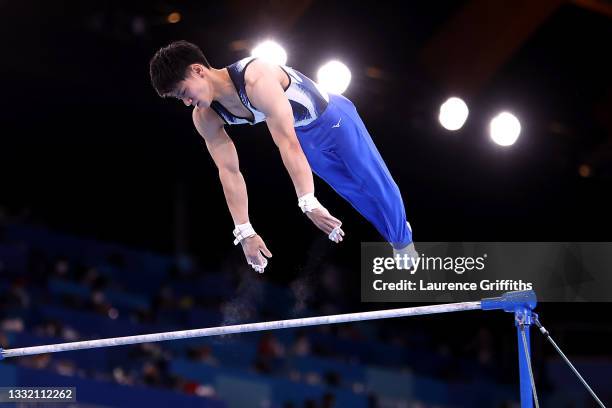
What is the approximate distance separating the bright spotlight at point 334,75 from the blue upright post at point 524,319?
4.42 m

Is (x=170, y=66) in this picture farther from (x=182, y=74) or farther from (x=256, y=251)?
(x=256, y=251)

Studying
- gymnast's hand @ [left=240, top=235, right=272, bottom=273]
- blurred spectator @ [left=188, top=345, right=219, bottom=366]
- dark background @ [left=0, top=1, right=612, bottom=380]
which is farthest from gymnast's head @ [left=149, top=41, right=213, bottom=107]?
blurred spectator @ [left=188, top=345, right=219, bottom=366]

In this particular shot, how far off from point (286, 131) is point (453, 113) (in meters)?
5.07

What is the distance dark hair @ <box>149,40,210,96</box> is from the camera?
457cm

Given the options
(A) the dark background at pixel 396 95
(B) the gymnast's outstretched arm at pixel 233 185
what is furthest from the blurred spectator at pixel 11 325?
(B) the gymnast's outstretched arm at pixel 233 185

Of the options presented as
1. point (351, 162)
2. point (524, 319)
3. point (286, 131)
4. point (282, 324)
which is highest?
point (351, 162)

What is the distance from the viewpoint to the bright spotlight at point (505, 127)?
9.50 meters

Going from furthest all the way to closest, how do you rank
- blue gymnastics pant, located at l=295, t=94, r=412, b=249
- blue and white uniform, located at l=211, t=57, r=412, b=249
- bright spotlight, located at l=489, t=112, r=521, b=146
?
bright spotlight, located at l=489, t=112, r=521, b=146 → blue gymnastics pant, located at l=295, t=94, r=412, b=249 → blue and white uniform, located at l=211, t=57, r=412, b=249

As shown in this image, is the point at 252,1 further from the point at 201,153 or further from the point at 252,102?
the point at 252,102

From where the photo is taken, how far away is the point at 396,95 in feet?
31.8

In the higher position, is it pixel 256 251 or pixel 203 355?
pixel 203 355

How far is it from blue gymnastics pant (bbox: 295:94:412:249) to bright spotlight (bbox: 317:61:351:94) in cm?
330

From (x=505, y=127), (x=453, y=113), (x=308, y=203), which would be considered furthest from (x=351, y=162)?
(x=505, y=127)

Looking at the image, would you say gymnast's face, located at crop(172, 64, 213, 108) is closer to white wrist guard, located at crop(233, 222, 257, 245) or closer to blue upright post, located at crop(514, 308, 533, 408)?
white wrist guard, located at crop(233, 222, 257, 245)
